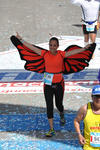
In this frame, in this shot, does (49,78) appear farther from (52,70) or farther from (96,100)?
(96,100)

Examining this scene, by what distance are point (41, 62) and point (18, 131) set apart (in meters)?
1.37

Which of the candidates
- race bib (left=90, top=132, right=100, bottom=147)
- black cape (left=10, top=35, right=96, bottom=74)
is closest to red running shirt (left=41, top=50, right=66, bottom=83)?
black cape (left=10, top=35, right=96, bottom=74)

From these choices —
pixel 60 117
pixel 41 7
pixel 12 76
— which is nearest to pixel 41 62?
pixel 60 117

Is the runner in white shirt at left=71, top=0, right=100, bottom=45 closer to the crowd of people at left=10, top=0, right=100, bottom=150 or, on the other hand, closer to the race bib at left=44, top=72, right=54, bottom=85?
the crowd of people at left=10, top=0, right=100, bottom=150

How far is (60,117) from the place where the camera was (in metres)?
7.22

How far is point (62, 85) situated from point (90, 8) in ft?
16.2

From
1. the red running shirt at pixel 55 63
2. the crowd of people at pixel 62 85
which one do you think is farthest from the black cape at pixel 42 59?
the red running shirt at pixel 55 63

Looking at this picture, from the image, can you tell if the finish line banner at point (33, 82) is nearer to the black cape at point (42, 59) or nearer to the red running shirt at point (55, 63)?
the black cape at point (42, 59)

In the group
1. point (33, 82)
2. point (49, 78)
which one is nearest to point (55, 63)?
point (49, 78)

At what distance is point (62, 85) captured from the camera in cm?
683

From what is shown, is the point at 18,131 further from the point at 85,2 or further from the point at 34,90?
the point at 85,2

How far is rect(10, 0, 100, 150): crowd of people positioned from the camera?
15.3ft

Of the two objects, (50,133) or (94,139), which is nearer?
(94,139)

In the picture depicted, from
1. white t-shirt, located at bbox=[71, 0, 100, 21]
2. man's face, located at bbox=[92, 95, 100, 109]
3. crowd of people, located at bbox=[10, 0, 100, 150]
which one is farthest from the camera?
white t-shirt, located at bbox=[71, 0, 100, 21]
